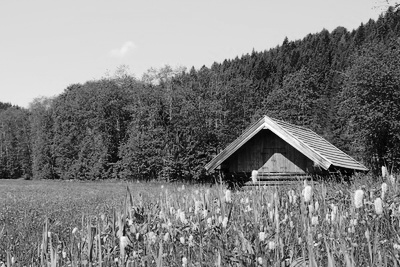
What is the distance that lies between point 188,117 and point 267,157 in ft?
123

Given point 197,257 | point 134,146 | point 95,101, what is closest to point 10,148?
point 95,101

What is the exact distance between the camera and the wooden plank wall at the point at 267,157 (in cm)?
1708

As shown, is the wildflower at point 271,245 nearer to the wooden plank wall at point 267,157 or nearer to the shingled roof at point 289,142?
the shingled roof at point 289,142

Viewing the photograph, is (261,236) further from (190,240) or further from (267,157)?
(267,157)

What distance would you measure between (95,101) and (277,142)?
47.6 m

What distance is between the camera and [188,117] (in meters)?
54.5

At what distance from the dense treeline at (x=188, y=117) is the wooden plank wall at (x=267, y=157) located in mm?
23937

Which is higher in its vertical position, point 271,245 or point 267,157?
point 267,157

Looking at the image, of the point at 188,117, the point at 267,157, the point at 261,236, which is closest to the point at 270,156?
the point at 267,157

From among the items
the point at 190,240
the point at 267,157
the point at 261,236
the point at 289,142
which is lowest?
the point at 190,240

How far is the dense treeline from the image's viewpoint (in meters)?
40.4

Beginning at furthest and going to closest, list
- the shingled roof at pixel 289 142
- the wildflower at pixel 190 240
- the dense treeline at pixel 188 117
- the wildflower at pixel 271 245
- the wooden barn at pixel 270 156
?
the dense treeline at pixel 188 117, the wooden barn at pixel 270 156, the shingled roof at pixel 289 142, the wildflower at pixel 190 240, the wildflower at pixel 271 245

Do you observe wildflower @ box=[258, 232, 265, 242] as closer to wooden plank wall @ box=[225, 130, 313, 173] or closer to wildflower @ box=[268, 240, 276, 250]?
wildflower @ box=[268, 240, 276, 250]

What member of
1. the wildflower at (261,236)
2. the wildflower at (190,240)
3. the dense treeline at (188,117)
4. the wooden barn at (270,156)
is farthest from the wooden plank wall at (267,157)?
the dense treeline at (188,117)
